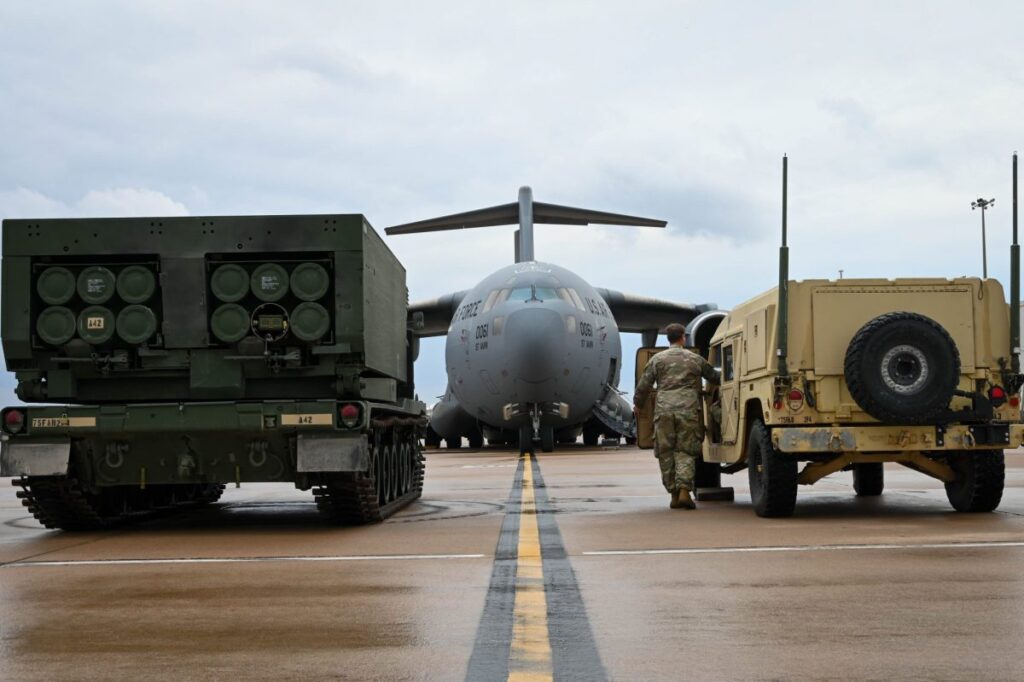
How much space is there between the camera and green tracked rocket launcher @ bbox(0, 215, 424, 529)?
9.91 m

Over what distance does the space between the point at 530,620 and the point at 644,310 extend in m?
32.4

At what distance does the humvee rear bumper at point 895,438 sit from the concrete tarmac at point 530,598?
0.57m

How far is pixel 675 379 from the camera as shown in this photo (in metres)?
11.7

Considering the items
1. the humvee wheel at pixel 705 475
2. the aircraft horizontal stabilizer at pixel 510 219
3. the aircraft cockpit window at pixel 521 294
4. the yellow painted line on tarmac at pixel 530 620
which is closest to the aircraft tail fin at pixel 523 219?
the aircraft horizontal stabilizer at pixel 510 219

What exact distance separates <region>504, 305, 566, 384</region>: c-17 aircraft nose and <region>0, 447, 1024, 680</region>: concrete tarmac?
14956mm

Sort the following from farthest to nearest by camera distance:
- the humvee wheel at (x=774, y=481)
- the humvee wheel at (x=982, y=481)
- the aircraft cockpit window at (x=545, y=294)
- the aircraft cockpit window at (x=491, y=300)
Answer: the aircraft cockpit window at (x=491, y=300), the aircraft cockpit window at (x=545, y=294), the humvee wheel at (x=982, y=481), the humvee wheel at (x=774, y=481)

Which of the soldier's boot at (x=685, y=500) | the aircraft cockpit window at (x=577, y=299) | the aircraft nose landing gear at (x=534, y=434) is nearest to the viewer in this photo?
the soldier's boot at (x=685, y=500)

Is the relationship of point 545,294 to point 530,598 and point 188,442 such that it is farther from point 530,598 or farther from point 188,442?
point 530,598

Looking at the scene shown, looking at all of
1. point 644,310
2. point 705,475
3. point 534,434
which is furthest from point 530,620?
point 644,310

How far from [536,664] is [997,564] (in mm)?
3522

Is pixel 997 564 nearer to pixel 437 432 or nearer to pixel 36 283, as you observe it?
pixel 36 283

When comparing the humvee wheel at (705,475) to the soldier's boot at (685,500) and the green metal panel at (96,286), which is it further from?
the green metal panel at (96,286)

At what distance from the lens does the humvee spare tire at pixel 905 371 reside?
9.75 metres

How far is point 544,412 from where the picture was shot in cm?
2789
